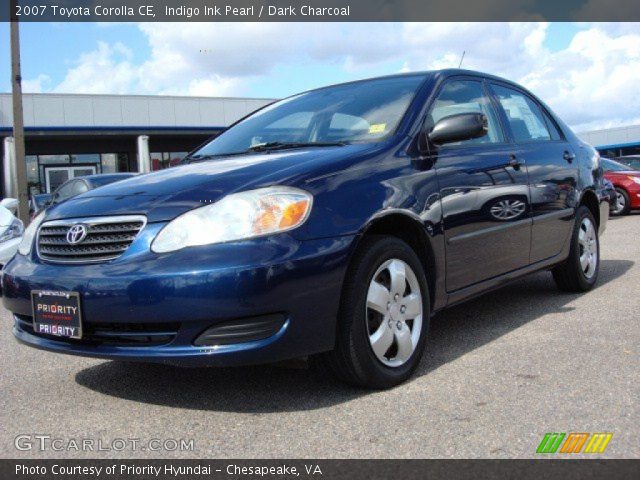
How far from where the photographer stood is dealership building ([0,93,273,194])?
23.6 m

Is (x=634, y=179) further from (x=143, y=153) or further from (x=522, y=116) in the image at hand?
(x=143, y=153)

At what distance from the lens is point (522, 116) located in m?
4.89

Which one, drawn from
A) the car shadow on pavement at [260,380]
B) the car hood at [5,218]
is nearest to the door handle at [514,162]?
the car shadow on pavement at [260,380]

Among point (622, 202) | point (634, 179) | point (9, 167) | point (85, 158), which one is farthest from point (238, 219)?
point (85, 158)

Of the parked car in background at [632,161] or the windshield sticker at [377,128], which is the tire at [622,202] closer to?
the parked car in background at [632,161]

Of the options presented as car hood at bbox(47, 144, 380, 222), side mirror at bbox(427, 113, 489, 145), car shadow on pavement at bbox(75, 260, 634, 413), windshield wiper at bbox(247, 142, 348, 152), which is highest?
side mirror at bbox(427, 113, 489, 145)

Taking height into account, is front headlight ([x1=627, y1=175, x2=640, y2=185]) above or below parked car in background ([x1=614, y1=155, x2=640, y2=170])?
below

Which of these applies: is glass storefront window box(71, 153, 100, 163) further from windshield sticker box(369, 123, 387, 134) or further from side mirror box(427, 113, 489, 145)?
side mirror box(427, 113, 489, 145)

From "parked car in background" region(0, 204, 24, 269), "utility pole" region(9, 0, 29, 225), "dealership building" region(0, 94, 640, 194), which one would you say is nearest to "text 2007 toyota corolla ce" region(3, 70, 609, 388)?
"parked car in background" region(0, 204, 24, 269)

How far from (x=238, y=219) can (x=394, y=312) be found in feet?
3.04

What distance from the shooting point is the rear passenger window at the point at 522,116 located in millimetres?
4664

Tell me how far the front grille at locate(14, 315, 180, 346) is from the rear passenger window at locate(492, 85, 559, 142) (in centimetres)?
282

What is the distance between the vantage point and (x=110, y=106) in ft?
80.7
